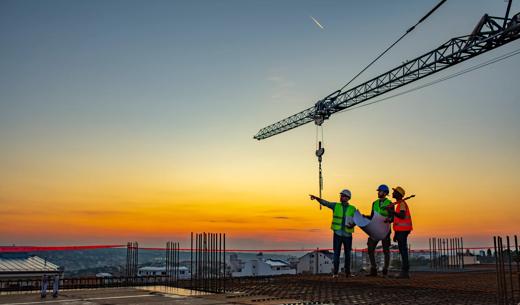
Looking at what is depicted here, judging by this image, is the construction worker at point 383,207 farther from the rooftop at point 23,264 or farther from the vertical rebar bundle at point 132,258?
the rooftop at point 23,264

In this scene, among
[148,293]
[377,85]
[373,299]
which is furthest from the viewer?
[377,85]

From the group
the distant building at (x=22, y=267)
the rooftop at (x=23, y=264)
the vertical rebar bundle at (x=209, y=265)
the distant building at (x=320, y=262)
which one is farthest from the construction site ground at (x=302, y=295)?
the distant building at (x=320, y=262)

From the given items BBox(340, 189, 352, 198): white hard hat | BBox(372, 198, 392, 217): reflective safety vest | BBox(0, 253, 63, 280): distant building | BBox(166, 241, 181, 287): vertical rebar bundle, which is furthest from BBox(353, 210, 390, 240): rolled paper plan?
BBox(0, 253, 63, 280): distant building

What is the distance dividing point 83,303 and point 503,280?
9.39 meters

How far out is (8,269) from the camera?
4494 centimetres

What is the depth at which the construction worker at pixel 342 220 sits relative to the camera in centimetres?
1534

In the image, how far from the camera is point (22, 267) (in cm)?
4769

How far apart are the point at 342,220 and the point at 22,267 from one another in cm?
4306

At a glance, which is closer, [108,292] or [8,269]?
[108,292]

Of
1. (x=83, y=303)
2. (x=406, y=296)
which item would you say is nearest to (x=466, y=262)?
(x=406, y=296)

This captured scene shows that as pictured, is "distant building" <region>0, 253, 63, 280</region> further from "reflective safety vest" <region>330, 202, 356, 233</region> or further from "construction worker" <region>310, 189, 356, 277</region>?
"reflective safety vest" <region>330, 202, 356, 233</region>

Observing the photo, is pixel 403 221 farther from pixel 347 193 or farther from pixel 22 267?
pixel 22 267

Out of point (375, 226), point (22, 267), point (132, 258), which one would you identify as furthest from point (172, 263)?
point (22, 267)

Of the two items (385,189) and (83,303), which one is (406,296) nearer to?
(385,189)
